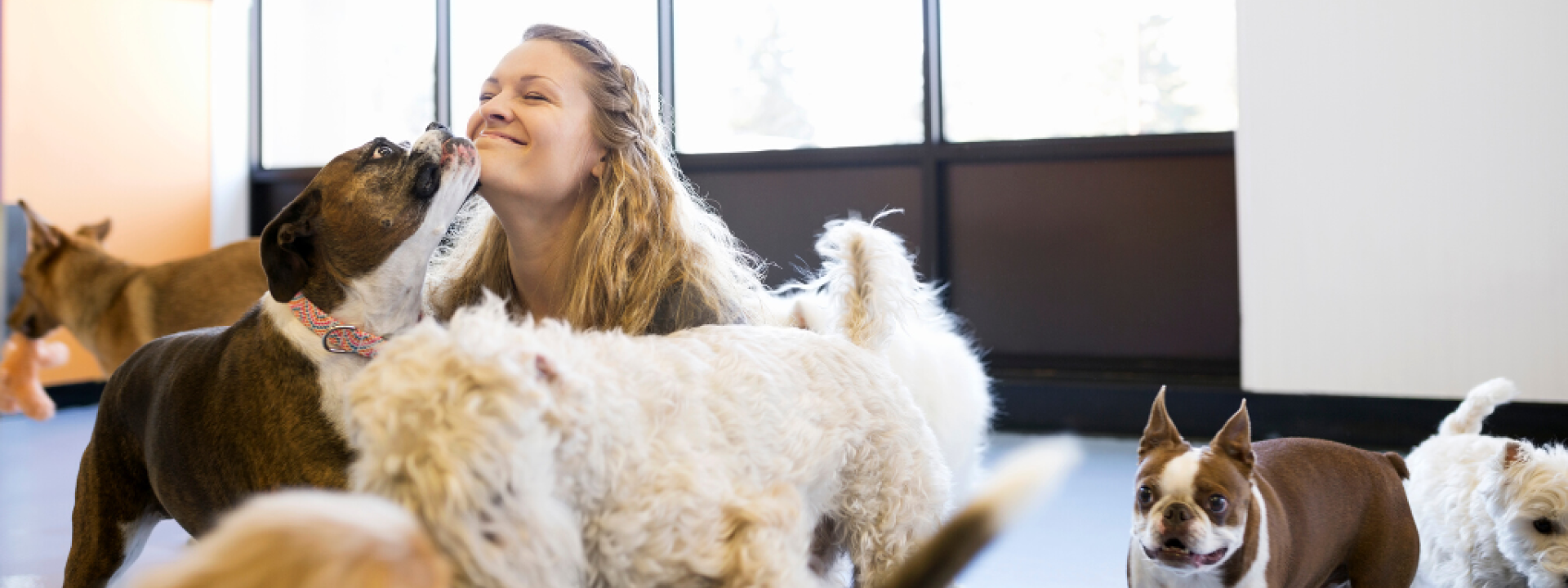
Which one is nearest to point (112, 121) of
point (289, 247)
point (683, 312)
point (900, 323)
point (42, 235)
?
point (42, 235)

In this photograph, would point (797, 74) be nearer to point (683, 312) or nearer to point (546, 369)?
point (683, 312)

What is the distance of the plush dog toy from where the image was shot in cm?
317

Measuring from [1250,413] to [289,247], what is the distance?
323cm

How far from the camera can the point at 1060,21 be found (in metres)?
4.25

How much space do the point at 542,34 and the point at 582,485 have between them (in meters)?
1.16

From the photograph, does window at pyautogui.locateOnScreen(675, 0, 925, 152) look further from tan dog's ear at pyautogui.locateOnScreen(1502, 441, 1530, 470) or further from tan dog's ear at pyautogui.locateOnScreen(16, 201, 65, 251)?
tan dog's ear at pyautogui.locateOnScreen(1502, 441, 1530, 470)

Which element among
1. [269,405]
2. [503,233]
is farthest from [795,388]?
[503,233]

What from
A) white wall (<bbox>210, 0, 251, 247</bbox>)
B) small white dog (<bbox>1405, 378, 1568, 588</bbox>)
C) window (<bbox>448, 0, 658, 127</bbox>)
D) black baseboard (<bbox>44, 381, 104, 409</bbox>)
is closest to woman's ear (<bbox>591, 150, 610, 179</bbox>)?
small white dog (<bbox>1405, 378, 1568, 588</bbox>)

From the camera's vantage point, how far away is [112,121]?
5.11 metres

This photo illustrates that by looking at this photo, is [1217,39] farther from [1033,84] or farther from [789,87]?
[789,87]

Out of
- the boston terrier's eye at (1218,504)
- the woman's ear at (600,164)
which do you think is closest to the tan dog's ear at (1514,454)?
the boston terrier's eye at (1218,504)

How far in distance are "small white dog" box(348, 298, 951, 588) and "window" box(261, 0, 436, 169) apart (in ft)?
16.9

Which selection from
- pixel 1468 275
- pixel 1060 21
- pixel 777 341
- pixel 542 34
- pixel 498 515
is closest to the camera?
pixel 498 515

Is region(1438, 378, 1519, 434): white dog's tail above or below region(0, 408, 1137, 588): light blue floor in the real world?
above
